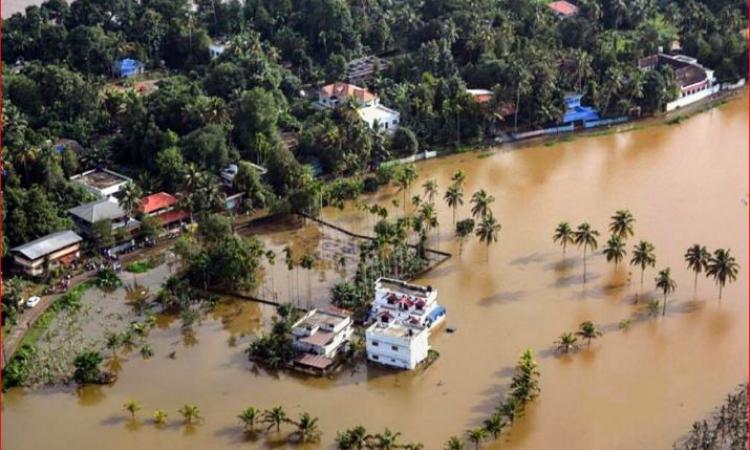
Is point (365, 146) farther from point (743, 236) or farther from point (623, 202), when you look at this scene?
point (743, 236)

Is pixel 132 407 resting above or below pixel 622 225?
below

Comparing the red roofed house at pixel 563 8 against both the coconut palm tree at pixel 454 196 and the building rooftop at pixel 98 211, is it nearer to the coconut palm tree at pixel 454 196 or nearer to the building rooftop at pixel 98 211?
the coconut palm tree at pixel 454 196

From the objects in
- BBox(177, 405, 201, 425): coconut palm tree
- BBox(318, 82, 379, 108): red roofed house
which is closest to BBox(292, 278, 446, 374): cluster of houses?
BBox(177, 405, 201, 425): coconut palm tree

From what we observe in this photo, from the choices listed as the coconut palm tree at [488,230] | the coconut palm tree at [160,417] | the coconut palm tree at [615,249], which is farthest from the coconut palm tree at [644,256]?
the coconut palm tree at [160,417]

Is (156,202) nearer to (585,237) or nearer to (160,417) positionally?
(160,417)

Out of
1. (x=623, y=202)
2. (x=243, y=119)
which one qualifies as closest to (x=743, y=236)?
(x=623, y=202)

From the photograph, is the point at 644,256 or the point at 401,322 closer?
the point at 401,322

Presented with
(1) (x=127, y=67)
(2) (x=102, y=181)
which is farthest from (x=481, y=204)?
(1) (x=127, y=67)
